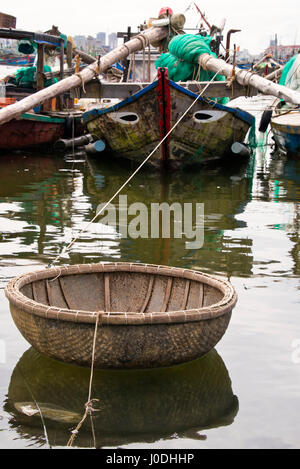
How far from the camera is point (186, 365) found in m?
4.86

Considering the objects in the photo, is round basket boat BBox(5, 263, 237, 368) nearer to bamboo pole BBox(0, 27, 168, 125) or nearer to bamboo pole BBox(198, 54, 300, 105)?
bamboo pole BBox(0, 27, 168, 125)

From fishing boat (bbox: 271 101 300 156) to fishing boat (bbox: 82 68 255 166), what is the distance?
87 cm

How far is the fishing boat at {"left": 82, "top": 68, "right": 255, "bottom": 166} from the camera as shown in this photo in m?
13.5

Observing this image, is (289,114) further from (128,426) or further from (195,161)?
(128,426)

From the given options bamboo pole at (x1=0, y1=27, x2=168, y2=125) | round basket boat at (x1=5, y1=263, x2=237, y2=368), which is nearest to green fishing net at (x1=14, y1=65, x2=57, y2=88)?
bamboo pole at (x1=0, y1=27, x2=168, y2=125)

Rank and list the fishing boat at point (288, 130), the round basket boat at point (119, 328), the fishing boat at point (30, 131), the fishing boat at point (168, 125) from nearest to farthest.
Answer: the round basket boat at point (119, 328) → the fishing boat at point (168, 125) → the fishing boat at point (288, 130) → the fishing boat at point (30, 131)

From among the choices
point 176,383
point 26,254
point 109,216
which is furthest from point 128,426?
point 109,216

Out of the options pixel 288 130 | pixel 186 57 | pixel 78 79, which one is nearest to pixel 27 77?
pixel 78 79

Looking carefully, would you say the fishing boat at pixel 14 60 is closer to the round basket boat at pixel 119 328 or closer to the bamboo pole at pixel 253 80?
the bamboo pole at pixel 253 80

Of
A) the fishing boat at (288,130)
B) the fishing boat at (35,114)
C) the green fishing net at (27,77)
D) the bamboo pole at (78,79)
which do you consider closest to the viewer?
the bamboo pole at (78,79)

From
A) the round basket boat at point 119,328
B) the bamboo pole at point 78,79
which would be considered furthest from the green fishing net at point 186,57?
the round basket boat at point 119,328

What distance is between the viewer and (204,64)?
1464 centimetres

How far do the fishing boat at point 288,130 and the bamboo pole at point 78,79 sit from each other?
395 cm

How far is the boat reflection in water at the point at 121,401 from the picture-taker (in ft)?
12.8
